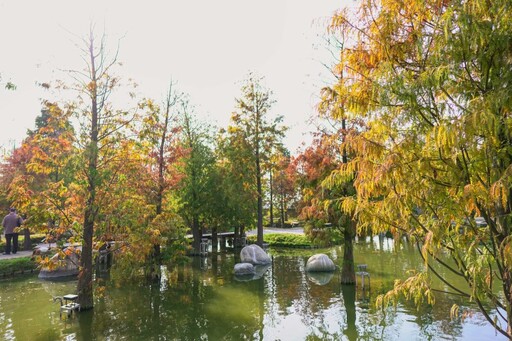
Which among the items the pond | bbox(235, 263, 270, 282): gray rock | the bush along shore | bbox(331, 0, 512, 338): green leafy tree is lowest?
bbox(235, 263, 270, 282): gray rock

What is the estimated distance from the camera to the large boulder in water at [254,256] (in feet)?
61.2

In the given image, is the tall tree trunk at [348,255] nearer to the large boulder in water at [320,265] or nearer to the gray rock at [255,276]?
the large boulder in water at [320,265]

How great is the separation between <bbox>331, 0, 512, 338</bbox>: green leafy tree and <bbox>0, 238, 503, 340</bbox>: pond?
524 centimetres

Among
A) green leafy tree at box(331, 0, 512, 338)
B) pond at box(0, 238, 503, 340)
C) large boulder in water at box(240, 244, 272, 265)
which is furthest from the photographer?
large boulder in water at box(240, 244, 272, 265)

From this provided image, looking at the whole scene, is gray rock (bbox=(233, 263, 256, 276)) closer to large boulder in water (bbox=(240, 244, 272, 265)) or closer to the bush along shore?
large boulder in water (bbox=(240, 244, 272, 265))

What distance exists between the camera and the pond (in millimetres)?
8648

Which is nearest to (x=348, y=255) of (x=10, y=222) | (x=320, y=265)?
(x=320, y=265)

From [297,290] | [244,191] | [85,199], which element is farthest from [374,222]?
[244,191]

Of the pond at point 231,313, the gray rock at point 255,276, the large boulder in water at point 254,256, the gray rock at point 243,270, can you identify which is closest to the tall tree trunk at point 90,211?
the pond at point 231,313

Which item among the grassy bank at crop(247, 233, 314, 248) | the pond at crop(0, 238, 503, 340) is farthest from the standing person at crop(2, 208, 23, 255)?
the grassy bank at crop(247, 233, 314, 248)

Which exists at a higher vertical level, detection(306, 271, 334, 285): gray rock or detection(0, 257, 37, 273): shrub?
detection(0, 257, 37, 273): shrub

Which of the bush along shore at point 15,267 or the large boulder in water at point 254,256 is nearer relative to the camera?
the bush along shore at point 15,267

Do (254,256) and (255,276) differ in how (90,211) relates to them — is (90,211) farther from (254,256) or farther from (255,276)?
(254,256)

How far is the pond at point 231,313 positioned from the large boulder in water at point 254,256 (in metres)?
3.01
